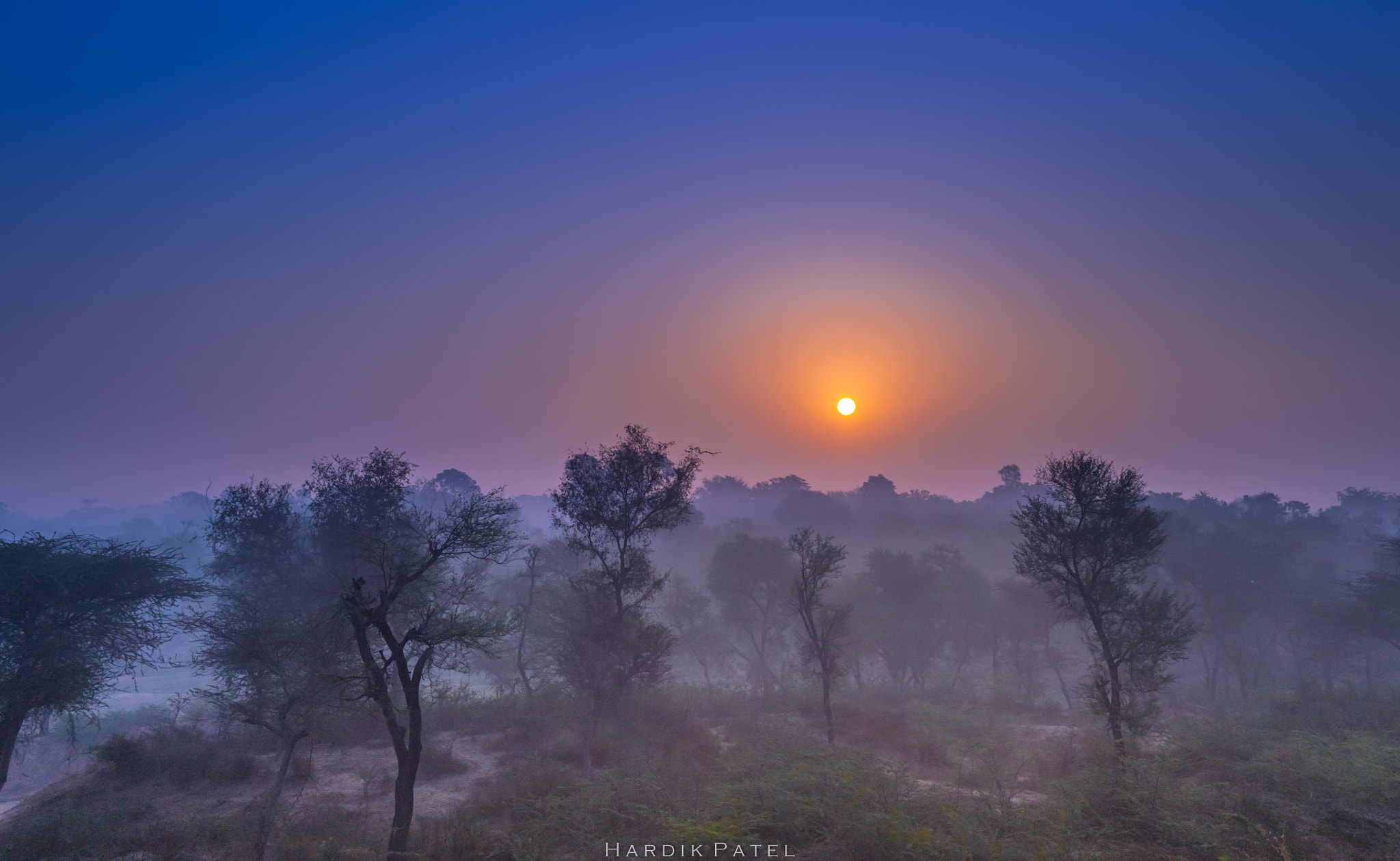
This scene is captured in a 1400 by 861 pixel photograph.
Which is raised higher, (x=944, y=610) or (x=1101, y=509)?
(x=1101, y=509)

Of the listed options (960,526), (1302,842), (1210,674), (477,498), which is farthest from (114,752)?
(960,526)

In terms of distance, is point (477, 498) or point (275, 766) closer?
point (477, 498)

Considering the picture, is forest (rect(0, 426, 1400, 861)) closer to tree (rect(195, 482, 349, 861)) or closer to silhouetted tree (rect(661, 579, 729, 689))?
tree (rect(195, 482, 349, 861))

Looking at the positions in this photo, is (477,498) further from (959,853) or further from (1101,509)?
(1101,509)

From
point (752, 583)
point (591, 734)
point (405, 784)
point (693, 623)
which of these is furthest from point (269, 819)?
point (693, 623)

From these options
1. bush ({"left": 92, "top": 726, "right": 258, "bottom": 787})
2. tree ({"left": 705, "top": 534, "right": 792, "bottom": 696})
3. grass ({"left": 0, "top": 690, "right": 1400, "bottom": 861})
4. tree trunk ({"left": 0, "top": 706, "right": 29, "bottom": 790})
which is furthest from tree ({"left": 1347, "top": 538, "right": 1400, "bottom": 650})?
tree trunk ({"left": 0, "top": 706, "right": 29, "bottom": 790})

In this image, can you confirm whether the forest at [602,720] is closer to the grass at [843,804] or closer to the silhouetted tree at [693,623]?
the grass at [843,804]

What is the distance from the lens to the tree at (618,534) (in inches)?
928

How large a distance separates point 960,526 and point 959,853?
8241cm

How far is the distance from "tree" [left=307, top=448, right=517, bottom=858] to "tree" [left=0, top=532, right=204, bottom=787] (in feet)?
19.7

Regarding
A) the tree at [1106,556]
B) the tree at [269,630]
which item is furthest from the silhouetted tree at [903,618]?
the tree at [269,630]

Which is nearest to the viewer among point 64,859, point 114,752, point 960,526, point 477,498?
point 64,859

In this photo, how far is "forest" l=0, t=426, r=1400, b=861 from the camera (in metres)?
13.3

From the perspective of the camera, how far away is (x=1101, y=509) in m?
21.7
